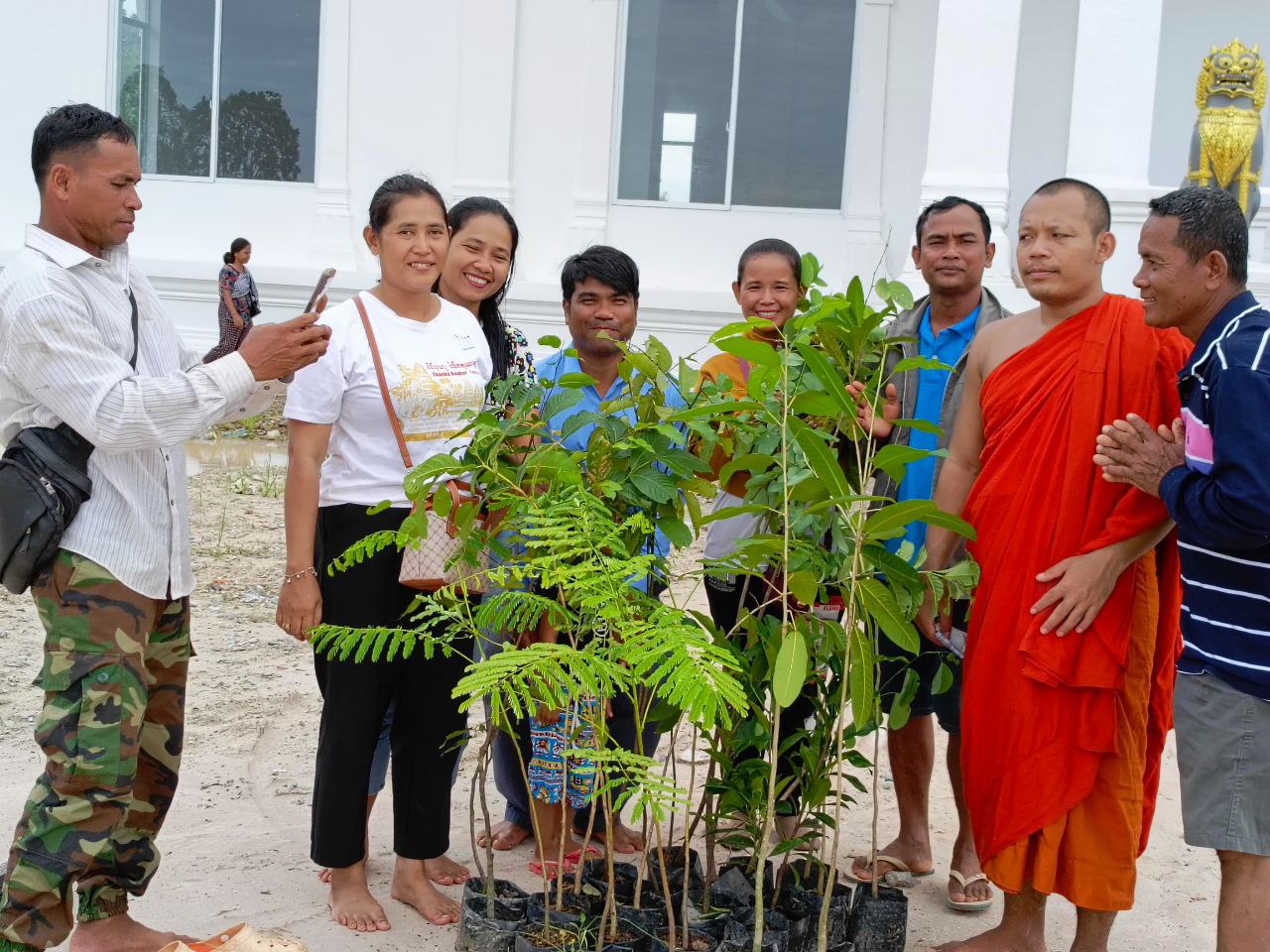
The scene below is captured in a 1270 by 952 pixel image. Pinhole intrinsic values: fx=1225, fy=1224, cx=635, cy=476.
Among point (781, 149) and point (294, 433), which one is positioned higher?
point (781, 149)

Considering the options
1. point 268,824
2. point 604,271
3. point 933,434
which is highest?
point 604,271

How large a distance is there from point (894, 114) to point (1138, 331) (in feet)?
25.7

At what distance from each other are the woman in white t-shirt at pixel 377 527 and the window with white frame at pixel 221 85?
8899 millimetres

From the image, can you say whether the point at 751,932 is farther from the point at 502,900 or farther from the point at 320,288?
the point at 320,288

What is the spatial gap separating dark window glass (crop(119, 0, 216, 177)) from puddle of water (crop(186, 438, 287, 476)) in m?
3.28

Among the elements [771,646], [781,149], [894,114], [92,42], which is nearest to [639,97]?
[781,149]

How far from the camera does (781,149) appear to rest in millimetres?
10711

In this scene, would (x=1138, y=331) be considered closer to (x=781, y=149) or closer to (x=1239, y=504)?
(x=1239, y=504)

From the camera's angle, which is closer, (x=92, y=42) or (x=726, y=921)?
(x=726, y=921)

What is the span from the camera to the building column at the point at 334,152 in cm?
1077

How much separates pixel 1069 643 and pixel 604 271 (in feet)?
5.15

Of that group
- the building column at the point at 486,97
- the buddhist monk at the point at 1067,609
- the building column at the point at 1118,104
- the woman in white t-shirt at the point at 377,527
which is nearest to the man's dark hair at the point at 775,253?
the buddhist monk at the point at 1067,609

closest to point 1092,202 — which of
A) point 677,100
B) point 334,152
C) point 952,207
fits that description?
point 952,207

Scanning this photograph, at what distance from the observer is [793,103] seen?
35.0 feet
